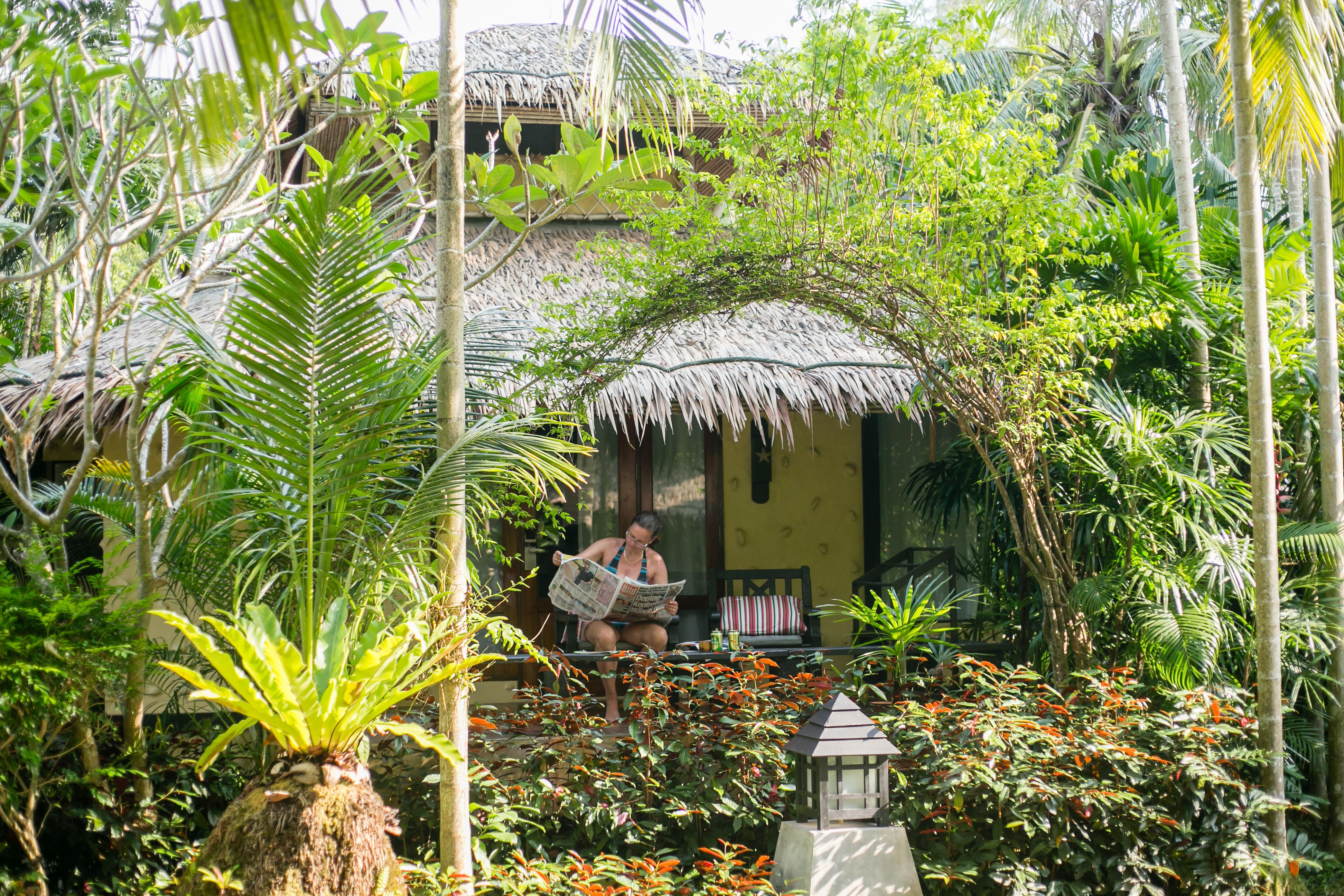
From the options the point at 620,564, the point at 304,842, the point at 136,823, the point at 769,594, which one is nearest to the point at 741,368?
the point at 620,564

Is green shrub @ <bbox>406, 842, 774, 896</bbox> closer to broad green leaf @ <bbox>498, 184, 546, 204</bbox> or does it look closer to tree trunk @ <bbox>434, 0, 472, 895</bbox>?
tree trunk @ <bbox>434, 0, 472, 895</bbox>

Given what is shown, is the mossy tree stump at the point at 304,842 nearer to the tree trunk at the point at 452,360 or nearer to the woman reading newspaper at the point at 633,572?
the tree trunk at the point at 452,360

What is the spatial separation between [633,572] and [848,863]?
8.76 feet

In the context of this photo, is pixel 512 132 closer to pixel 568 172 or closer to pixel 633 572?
pixel 568 172

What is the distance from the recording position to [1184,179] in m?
5.70

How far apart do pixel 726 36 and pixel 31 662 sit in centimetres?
339

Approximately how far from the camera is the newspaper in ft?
18.7

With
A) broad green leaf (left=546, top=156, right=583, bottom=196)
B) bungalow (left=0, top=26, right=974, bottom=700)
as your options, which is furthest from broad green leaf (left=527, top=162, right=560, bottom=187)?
bungalow (left=0, top=26, right=974, bottom=700)

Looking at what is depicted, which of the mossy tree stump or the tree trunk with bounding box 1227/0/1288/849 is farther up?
the tree trunk with bounding box 1227/0/1288/849

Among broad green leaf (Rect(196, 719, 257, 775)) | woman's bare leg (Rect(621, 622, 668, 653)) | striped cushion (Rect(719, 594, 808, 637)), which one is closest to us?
broad green leaf (Rect(196, 719, 257, 775))

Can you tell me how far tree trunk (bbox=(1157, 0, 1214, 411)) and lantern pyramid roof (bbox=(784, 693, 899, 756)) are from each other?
8.99 feet

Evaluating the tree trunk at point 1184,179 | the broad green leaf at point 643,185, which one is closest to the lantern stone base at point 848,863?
the broad green leaf at point 643,185

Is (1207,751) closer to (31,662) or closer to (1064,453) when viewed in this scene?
(1064,453)

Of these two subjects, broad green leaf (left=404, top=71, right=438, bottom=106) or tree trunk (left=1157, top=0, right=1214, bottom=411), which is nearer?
broad green leaf (left=404, top=71, right=438, bottom=106)
